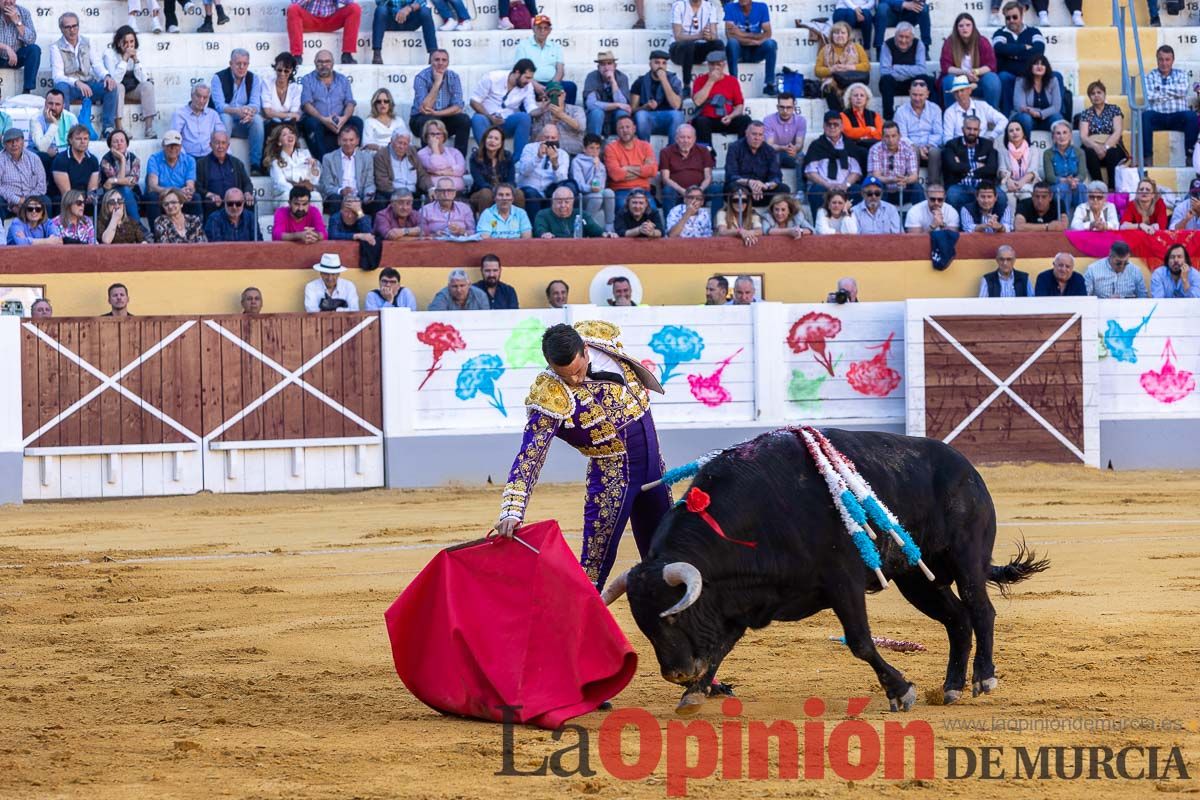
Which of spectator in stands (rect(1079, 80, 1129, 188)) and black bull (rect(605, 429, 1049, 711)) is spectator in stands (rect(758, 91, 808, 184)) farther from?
black bull (rect(605, 429, 1049, 711))

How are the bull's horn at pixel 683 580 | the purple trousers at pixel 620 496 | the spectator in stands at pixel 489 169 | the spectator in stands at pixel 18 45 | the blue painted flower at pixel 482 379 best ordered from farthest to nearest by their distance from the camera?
the spectator in stands at pixel 18 45 < the spectator in stands at pixel 489 169 < the blue painted flower at pixel 482 379 < the purple trousers at pixel 620 496 < the bull's horn at pixel 683 580

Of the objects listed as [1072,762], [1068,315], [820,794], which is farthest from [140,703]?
[1068,315]

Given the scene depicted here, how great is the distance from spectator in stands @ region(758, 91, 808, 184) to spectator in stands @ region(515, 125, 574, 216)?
1.86m

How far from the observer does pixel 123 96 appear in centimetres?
1437

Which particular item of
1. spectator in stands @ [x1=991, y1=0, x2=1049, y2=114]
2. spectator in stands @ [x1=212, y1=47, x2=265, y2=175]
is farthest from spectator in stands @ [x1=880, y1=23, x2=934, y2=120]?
spectator in stands @ [x1=212, y1=47, x2=265, y2=175]

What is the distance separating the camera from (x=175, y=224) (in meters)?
13.0

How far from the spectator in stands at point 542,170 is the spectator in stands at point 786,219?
5.49 ft

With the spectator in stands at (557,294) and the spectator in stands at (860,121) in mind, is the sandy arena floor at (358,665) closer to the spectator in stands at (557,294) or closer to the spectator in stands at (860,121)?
the spectator in stands at (557,294)

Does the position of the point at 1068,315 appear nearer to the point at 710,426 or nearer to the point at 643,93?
the point at 710,426

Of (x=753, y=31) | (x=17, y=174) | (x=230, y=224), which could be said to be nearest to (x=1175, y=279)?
(x=753, y=31)

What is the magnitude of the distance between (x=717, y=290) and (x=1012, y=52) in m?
4.33

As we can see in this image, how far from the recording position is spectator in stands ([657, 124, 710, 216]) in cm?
1394

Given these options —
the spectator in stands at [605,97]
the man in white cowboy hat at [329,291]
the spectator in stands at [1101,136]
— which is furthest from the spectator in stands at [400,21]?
the spectator in stands at [1101,136]

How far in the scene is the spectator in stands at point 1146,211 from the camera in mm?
13883
